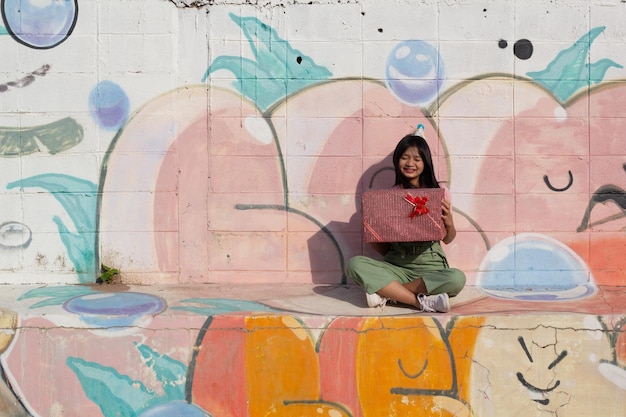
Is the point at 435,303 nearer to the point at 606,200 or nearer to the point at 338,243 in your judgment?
the point at 338,243

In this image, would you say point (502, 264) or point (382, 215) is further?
point (502, 264)

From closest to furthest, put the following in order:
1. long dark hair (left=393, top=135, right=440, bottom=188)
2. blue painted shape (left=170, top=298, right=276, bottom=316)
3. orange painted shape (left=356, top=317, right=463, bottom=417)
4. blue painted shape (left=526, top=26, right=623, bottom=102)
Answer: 1. orange painted shape (left=356, top=317, right=463, bottom=417)
2. blue painted shape (left=170, top=298, right=276, bottom=316)
3. long dark hair (left=393, top=135, right=440, bottom=188)
4. blue painted shape (left=526, top=26, right=623, bottom=102)

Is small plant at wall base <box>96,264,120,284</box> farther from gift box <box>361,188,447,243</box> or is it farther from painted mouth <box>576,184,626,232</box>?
painted mouth <box>576,184,626,232</box>

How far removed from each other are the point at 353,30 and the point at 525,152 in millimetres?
1414

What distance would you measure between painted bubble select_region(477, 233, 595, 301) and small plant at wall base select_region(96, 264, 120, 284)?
2455 mm

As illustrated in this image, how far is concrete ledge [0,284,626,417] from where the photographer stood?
13.4ft

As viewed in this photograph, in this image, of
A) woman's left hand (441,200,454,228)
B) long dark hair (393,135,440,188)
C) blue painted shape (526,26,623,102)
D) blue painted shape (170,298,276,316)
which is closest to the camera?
blue painted shape (170,298,276,316)

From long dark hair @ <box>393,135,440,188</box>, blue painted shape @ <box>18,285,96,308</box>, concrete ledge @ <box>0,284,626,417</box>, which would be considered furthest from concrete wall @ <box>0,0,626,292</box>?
concrete ledge @ <box>0,284,626,417</box>

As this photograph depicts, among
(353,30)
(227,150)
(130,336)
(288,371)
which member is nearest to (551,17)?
(353,30)

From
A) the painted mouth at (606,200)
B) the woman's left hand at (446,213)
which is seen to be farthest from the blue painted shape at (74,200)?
the painted mouth at (606,200)

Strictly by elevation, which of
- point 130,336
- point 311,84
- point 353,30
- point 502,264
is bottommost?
point 130,336

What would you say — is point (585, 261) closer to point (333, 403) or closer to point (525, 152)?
point (525, 152)

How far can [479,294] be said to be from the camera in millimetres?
4637

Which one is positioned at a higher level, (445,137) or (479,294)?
(445,137)
